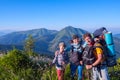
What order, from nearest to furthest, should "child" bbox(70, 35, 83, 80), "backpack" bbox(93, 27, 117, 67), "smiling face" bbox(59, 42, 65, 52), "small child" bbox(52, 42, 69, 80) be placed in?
"backpack" bbox(93, 27, 117, 67) < "child" bbox(70, 35, 83, 80) < "smiling face" bbox(59, 42, 65, 52) < "small child" bbox(52, 42, 69, 80)

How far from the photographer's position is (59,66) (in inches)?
476

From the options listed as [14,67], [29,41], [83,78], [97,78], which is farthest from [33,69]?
[29,41]

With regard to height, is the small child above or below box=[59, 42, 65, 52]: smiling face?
below

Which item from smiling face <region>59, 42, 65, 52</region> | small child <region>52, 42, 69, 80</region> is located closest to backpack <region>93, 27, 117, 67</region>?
smiling face <region>59, 42, 65, 52</region>

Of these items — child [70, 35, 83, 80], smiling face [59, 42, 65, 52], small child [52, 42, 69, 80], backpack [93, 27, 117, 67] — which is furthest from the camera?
small child [52, 42, 69, 80]

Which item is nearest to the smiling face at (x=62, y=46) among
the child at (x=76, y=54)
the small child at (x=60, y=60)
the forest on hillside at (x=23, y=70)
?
the small child at (x=60, y=60)

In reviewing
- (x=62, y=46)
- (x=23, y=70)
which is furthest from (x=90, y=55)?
(x=23, y=70)

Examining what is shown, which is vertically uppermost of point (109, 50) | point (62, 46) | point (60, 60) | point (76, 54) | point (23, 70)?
point (109, 50)

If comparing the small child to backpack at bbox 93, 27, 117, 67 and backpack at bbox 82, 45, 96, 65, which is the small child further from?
backpack at bbox 93, 27, 117, 67

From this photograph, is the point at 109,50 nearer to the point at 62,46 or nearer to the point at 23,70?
the point at 62,46

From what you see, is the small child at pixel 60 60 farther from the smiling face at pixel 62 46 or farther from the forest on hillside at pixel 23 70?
the forest on hillside at pixel 23 70

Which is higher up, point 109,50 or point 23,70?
point 109,50

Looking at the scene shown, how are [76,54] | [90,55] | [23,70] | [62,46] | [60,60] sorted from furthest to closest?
[23,70], [60,60], [62,46], [76,54], [90,55]

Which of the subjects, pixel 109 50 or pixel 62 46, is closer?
pixel 109 50
